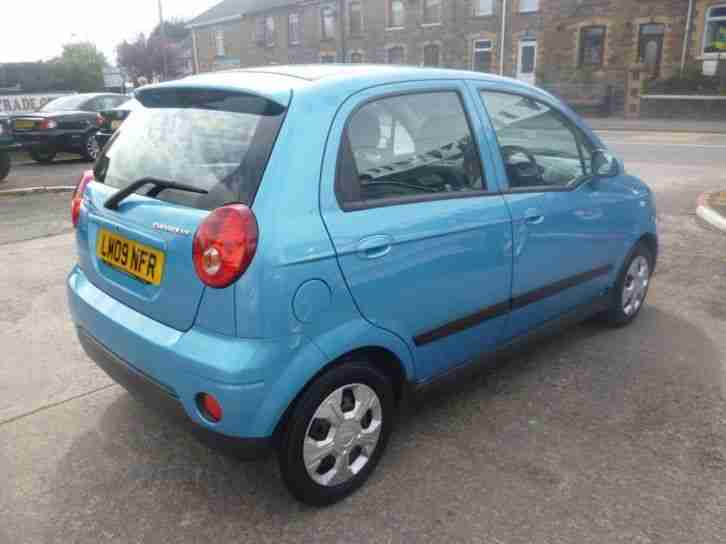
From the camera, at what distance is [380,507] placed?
2652mm

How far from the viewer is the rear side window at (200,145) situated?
2.37 meters

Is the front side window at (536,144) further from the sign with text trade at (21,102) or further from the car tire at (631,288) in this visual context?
the sign with text trade at (21,102)

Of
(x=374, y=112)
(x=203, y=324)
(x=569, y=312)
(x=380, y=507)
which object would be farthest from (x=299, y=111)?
(x=569, y=312)

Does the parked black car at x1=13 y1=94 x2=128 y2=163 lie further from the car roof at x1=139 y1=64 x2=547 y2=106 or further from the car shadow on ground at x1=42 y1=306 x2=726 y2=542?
the car roof at x1=139 y1=64 x2=547 y2=106

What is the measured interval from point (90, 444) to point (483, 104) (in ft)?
8.32

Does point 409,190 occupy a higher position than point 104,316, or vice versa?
point 409,190

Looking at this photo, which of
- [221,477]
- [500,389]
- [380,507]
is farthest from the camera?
[500,389]

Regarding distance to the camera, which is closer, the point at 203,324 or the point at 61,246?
the point at 203,324

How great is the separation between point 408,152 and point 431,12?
34.5m

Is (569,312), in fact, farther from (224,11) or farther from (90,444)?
(224,11)

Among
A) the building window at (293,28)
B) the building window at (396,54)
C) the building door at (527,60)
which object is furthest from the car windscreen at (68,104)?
the building window at (293,28)

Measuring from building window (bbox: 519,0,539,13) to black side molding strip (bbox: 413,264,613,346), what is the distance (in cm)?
2948

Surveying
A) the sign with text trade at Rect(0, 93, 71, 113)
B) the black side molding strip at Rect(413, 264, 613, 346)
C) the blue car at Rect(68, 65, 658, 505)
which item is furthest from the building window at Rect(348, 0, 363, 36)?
the blue car at Rect(68, 65, 658, 505)

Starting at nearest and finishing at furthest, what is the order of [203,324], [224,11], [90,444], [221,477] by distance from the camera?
[203,324]
[221,477]
[90,444]
[224,11]
